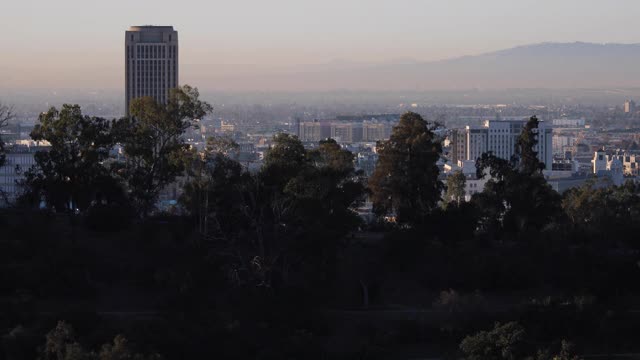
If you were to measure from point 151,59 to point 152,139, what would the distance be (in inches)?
1932

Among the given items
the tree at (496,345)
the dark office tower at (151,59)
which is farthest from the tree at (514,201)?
the dark office tower at (151,59)

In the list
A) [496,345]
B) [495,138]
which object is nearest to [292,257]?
[496,345]

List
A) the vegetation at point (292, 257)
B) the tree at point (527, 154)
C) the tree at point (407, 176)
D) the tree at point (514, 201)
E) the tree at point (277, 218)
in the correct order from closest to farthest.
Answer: the vegetation at point (292, 257) → the tree at point (277, 218) → the tree at point (514, 201) → the tree at point (407, 176) → the tree at point (527, 154)

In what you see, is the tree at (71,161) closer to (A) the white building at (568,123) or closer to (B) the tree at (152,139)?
(B) the tree at (152,139)

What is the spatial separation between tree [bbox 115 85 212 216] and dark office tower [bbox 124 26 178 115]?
4705 cm

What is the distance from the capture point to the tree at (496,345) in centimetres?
1540

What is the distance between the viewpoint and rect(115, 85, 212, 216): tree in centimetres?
2322

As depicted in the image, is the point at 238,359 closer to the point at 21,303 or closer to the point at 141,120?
the point at 21,303

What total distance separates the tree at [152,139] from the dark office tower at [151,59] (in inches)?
1853

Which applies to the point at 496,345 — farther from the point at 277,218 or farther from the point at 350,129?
the point at 350,129

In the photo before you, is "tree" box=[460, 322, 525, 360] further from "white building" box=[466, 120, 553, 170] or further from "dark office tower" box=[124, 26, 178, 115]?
"white building" box=[466, 120, 553, 170]

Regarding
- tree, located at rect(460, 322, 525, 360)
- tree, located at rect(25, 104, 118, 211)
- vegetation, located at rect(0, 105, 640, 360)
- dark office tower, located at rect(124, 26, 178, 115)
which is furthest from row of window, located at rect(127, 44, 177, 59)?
tree, located at rect(460, 322, 525, 360)

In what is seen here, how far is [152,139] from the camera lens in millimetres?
23562

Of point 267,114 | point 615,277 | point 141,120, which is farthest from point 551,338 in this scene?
point 267,114
